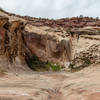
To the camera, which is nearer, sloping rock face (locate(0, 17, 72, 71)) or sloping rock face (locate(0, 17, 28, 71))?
sloping rock face (locate(0, 17, 28, 71))

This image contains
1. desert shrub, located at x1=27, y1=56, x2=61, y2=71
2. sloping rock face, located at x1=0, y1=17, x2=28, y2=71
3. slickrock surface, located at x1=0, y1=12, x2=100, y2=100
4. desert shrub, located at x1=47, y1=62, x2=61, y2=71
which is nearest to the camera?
sloping rock face, located at x1=0, y1=17, x2=28, y2=71

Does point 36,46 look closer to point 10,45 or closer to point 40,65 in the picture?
point 40,65

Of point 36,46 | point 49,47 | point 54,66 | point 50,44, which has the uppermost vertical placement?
point 50,44

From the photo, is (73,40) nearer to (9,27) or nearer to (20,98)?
(9,27)

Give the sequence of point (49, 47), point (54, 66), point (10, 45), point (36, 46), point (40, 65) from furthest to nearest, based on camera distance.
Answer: point (36, 46) < point (49, 47) < point (54, 66) < point (40, 65) < point (10, 45)

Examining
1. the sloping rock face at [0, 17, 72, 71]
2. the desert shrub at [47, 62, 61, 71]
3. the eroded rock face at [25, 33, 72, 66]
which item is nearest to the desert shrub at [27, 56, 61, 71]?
Result: the desert shrub at [47, 62, 61, 71]

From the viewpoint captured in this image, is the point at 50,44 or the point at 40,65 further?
the point at 50,44

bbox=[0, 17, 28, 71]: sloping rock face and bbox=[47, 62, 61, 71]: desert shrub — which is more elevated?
bbox=[0, 17, 28, 71]: sloping rock face

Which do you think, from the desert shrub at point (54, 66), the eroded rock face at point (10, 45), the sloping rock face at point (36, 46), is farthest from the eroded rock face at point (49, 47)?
the eroded rock face at point (10, 45)

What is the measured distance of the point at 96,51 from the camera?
19500 mm

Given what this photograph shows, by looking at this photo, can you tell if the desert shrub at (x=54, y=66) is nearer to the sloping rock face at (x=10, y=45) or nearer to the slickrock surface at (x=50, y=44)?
the slickrock surface at (x=50, y=44)

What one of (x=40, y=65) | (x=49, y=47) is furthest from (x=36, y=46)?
(x=40, y=65)

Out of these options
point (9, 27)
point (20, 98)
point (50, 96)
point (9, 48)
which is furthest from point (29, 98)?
point (9, 27)

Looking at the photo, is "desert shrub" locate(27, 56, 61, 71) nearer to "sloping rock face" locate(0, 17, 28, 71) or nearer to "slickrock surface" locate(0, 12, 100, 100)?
"slickrock surface" locate(0, 12, 100, 100)
